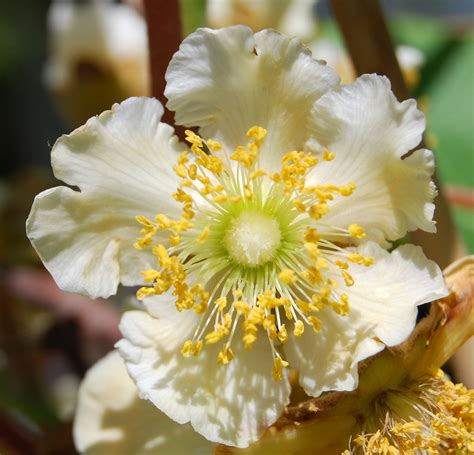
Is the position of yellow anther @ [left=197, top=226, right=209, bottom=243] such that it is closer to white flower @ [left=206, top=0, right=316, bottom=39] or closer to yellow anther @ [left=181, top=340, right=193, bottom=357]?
yellow anther @ [left=181, top=340, right=193, bottom=357]

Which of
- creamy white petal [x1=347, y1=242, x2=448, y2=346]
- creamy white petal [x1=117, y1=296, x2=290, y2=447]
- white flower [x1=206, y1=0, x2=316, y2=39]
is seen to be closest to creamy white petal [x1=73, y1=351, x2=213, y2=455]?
creamy white petal [x1=117, y1=296, x2=290, y2=447]

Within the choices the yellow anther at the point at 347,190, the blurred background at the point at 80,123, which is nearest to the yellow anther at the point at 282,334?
the yellow anther at the point at 347,190

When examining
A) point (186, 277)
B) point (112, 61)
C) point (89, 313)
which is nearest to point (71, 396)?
point (89, 313)

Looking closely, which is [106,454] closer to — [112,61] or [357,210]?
[357,210]

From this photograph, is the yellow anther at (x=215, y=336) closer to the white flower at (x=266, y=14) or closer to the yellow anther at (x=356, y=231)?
the yellow anther at (x=356, y=231)

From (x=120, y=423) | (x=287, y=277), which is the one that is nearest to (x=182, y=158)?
(x=287, y=277)

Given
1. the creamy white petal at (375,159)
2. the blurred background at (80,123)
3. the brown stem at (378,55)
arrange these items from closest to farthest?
the creamy white petal at (375,159) → the brown stem at (378,55) → the blurred background at (80,123)
